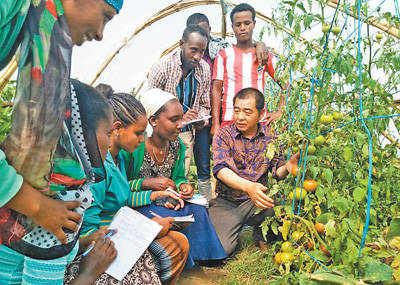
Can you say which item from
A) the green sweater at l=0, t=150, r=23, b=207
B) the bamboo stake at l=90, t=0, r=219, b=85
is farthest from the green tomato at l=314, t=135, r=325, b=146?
the bamboo stake at l=90, t=0, r=219, b=85

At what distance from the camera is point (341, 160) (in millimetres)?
1847

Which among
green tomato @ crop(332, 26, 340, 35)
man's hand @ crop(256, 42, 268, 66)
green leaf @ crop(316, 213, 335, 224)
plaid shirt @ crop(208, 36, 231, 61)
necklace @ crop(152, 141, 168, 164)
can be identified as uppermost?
plaid shirt @ crop(208, 36, 231, 61)

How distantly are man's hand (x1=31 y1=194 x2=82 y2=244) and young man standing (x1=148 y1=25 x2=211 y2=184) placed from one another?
2186 millimetres

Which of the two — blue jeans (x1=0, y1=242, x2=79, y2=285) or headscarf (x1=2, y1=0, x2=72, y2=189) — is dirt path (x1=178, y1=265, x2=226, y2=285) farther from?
headscarf (x1=2, y1=0, x2=72, y2=189)

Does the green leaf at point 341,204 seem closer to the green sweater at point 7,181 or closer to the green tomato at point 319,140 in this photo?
the green tomato at point 319,140

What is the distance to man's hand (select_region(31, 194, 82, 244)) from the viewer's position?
899 mm

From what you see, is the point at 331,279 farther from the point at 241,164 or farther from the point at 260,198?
the point at 241,164

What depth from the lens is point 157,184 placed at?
232 cm

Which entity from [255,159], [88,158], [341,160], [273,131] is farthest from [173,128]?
[88,158]

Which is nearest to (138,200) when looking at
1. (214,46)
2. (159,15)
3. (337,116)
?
(337,116)

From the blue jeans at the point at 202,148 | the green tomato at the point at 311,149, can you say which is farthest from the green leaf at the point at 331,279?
the blue jeans at the point at 202,148

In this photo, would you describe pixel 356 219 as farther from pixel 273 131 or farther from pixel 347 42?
pixel 273 131

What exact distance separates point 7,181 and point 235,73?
264 cm

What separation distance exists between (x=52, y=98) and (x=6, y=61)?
0.62 feet
